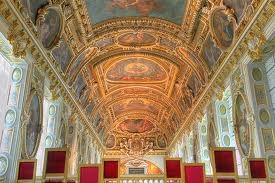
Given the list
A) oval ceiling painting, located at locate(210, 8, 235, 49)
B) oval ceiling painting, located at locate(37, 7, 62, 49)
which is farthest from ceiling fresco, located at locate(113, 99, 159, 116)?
oval ceiling painting, located at locate(37, 7, 62, 49)

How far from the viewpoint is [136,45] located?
1817 cm

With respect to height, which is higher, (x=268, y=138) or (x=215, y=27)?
(x=215, y=27)

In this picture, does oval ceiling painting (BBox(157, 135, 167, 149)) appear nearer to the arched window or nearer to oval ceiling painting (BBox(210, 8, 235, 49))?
oval ceiling painting (BBox(210, 8, 235, 49))

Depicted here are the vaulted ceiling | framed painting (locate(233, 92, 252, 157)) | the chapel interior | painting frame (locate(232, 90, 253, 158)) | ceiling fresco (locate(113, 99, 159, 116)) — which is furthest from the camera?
ceiling fresco (locate(113, 99, 159, 116))

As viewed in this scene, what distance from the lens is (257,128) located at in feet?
33.2

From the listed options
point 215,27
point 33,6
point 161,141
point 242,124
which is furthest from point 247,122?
point 161,141

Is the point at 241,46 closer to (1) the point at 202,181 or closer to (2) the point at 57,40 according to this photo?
(1) the point at 202,181

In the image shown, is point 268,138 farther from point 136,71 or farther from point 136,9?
point 136,71

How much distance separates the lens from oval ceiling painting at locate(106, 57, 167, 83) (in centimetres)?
2077

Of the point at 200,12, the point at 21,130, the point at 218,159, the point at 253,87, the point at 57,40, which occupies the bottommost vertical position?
the point at 218,159

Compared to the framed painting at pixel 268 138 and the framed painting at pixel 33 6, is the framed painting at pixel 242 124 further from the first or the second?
the framed painting at pixel 33 6

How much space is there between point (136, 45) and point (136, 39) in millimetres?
560

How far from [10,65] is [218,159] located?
794 cm

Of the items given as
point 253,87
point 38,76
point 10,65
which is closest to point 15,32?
point 10,65
